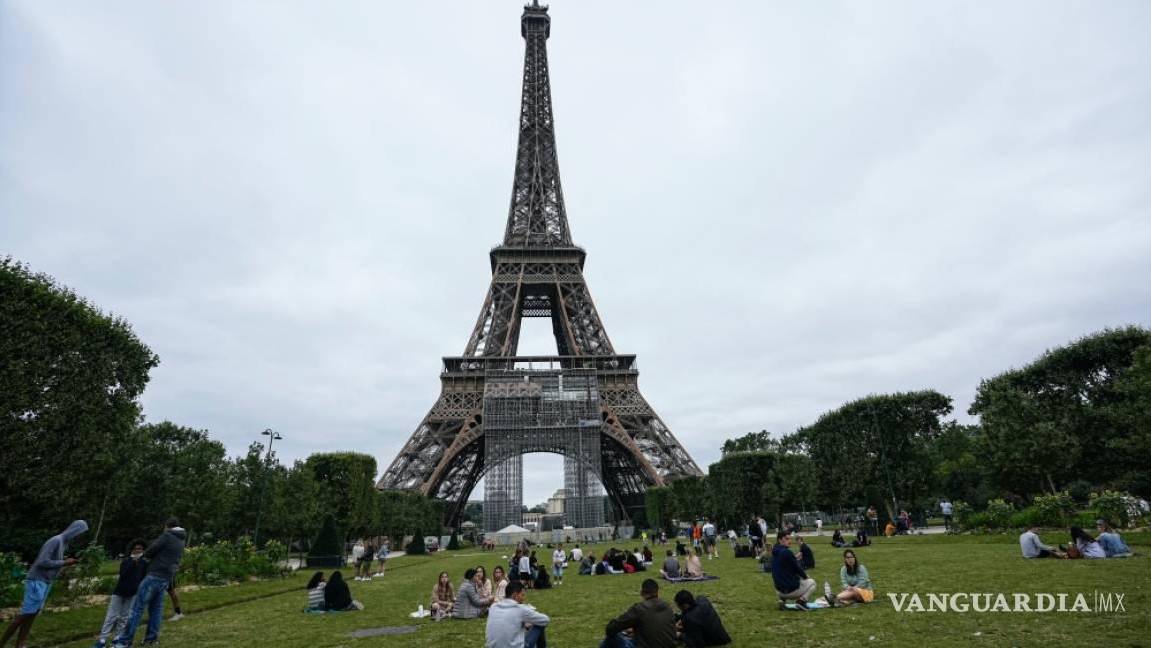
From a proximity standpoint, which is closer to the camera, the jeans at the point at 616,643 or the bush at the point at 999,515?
the jeans at the point at 616,643

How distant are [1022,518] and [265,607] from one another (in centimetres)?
2470

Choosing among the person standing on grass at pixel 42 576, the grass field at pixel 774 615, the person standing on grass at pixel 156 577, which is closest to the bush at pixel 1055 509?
the grass field at pixel 774 615

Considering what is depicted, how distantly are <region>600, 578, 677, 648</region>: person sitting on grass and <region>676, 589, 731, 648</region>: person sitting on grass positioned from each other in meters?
0.56

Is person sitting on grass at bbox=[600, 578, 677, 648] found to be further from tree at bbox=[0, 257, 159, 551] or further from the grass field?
tree at bbox=[0, 257, 159, 551]

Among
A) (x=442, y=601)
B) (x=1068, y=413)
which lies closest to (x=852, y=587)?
(x=442, y=601)

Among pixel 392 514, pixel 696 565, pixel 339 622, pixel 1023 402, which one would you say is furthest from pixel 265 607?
pixel 1023 402

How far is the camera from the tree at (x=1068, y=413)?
84.8 feet

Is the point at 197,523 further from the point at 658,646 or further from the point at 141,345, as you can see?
the point at 658,646

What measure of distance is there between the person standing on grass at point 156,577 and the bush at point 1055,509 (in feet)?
82.7

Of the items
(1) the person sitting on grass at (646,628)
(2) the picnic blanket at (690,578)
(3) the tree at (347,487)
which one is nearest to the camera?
(1) the person sitting on grass at (646,628)

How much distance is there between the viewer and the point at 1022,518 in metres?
21.3

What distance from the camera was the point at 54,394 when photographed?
16984 mm

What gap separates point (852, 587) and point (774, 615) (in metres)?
1.62

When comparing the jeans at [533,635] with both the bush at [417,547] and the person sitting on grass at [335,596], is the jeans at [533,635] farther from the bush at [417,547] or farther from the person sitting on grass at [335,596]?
the bush at [417,547]
